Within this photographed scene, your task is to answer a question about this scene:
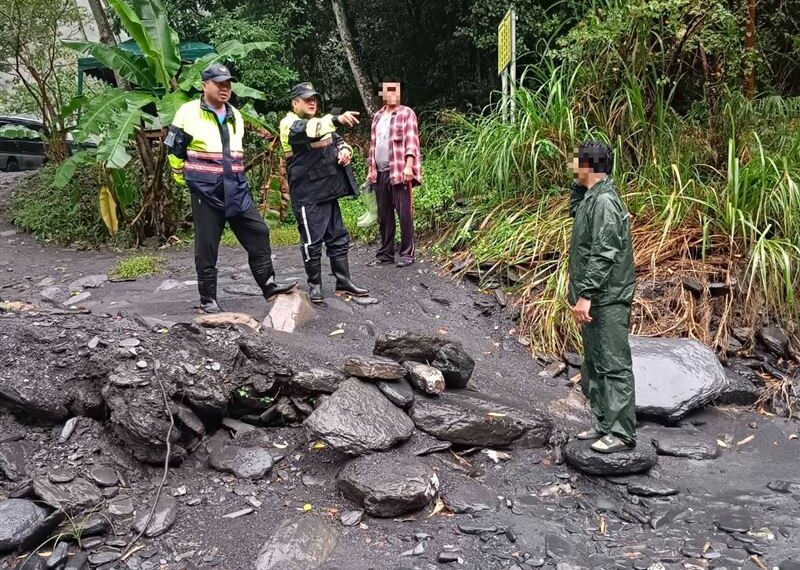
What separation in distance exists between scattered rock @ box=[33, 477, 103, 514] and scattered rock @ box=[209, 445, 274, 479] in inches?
25.9

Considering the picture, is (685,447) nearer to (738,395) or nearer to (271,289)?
(738,395)

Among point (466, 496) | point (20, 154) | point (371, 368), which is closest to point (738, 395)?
point (466, 496)

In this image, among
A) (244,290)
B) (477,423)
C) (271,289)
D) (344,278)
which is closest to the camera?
(477,423)

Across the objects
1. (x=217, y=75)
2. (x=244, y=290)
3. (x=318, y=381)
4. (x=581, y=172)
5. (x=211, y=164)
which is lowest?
(x=318, y=381)

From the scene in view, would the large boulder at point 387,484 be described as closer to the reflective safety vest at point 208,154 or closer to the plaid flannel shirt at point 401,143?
the reflective safety vest at point 208,154

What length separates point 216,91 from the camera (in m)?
4.65

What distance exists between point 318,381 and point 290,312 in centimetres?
117

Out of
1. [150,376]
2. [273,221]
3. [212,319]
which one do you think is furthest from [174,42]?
[150,376]

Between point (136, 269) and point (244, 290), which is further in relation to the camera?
point (136, 269)

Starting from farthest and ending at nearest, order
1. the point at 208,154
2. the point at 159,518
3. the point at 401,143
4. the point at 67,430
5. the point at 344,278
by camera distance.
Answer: the point at 401,143, the point at 344,278, the point at 208,154, the point at 67,430, the point at 159,518

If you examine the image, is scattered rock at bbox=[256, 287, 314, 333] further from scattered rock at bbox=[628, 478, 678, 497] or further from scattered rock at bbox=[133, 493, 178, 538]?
scattered rock at bbox=[628, 478, 678, 497]

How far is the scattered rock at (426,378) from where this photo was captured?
424cm

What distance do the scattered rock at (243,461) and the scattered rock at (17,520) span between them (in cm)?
93

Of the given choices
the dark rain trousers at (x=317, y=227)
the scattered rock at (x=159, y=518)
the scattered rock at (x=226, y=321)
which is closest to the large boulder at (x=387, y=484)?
the scattered rock at (x=159, y=518)
